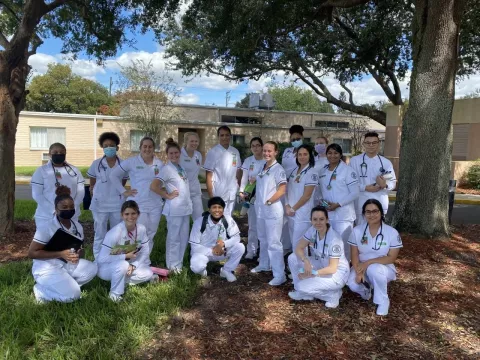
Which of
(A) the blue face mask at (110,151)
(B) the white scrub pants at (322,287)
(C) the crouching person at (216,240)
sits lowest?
(B) the white scrub pants at (322,287)

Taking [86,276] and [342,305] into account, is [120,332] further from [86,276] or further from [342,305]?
[342,305]

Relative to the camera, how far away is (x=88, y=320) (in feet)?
12.4

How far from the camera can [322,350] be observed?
3375 mm

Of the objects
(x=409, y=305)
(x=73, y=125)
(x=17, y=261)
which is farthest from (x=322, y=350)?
(x=73, y=125)

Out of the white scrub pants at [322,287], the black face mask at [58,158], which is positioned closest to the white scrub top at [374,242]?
the white scrub pants at [322,287]

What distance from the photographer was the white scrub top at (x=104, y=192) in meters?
5.38

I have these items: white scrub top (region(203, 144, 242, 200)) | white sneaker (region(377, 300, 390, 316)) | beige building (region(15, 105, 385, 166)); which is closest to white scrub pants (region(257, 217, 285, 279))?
white scrub top (region(203, 144, 242, 200))

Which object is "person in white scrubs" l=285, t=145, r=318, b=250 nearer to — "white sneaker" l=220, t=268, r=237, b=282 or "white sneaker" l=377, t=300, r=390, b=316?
"white sneaker" l=220, t=268, r=237, b=282

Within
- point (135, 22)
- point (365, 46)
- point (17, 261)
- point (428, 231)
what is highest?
point (365, 46)

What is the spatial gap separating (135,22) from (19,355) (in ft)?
27.8

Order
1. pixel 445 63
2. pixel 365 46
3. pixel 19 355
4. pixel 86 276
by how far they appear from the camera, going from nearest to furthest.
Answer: pixel 19 355
pixel 86 276
pixel 445 63
pixel 365 46

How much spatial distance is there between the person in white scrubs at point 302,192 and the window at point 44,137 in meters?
21.5

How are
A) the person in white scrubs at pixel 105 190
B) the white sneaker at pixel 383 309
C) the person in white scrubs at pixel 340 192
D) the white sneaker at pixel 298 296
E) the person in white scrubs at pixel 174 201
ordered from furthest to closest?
the person in white scrubs at pixel 105 190, the person in white scrubs at pixel 174 201, the person in white scrubs at pixel 340 192, the white sneaker at pixel 298 296, the white sneaker at pixel 383 309

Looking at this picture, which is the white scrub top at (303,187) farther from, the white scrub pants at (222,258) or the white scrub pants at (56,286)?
the white scrub pants at (56,286)
